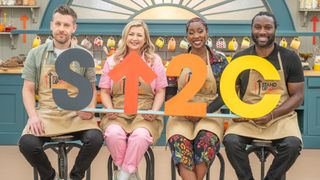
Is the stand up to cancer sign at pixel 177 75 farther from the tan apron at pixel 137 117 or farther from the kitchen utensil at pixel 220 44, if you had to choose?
the kitchen utensil at pixel 220 44

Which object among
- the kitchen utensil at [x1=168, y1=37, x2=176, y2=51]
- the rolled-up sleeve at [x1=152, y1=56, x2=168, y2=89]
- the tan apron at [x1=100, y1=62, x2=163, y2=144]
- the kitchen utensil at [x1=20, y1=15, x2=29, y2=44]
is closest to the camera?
the tan apron at [x1=100, y1=62, x2=163, y2=144]

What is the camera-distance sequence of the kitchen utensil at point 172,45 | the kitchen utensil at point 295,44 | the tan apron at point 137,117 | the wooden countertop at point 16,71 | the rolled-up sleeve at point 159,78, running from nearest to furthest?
1. the tan apron at point 137,117
2. the rolled-up sleeve at point 159,78
3. the wooden countertop at point 16,71
4. the kitchen utensil at point 295,44
5. the kitchen utensil at point 172,45

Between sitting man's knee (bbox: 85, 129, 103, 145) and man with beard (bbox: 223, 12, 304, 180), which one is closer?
man with beard (bbox: 223, 12, 304, 180)

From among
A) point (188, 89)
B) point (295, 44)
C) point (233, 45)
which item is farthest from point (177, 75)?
point (295, 44)

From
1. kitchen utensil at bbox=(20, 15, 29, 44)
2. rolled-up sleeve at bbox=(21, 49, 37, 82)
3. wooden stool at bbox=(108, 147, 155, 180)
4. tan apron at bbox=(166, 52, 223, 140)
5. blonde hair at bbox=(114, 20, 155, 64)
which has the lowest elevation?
wooden stool at bbox=(108, 147, 155, 180)

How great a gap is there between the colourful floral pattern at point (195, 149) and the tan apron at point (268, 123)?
15cm

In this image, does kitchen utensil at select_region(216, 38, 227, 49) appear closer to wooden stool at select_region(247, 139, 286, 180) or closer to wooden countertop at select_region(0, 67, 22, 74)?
wooden countertop at select_region(0, 67, 22, 74)

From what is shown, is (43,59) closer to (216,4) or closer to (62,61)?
(62,61)

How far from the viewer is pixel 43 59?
12.9 ft

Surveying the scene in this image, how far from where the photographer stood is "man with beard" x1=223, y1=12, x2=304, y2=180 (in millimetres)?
3619

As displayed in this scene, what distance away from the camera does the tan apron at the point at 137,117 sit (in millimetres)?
3852

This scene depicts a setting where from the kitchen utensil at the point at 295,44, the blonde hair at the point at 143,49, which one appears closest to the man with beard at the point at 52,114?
the blonde hair at the point at 143,49

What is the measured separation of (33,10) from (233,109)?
484 centimetres

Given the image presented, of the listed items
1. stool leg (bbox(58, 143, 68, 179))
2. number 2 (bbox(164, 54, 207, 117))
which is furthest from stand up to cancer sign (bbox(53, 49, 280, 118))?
stool leg (bbox(58, 143, 68, 179))
